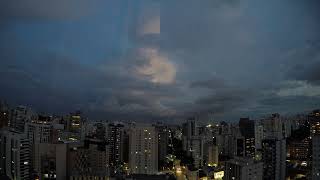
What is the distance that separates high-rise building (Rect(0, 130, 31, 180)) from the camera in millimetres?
5961

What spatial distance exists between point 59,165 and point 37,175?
14.1 inches

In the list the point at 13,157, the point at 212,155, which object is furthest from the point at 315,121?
the point at 13,157

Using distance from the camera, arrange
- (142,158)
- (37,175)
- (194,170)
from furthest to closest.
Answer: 1. (142,158)
2. (194,170)
3. (37,175)

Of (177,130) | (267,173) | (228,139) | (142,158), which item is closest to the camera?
(267,173)

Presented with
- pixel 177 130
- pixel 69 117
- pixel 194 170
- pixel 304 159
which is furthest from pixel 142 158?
pixel 177 130

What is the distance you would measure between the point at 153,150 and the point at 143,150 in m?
0.22

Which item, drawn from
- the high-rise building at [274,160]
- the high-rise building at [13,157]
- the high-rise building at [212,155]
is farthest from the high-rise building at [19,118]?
the high-rise building at [274,160]

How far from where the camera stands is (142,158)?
861cm

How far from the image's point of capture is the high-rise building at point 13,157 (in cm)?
596

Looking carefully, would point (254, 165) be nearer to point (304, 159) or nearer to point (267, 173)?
point (267, 173)

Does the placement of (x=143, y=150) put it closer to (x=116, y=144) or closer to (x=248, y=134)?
(x=116, y=144)

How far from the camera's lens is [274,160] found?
6.94 metres

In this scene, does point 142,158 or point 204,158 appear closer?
point 142,158

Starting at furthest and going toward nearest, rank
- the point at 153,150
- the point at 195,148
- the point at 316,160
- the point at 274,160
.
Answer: the point at 195,148, the point at 153,150, the point at 274,160, the point at 316,160
